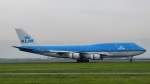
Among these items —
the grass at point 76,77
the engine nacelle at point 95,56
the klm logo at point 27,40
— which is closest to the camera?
the grass at point 76,77

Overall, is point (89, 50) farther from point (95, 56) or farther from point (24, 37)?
point (24, 37)

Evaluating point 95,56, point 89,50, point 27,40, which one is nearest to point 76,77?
point 95,56

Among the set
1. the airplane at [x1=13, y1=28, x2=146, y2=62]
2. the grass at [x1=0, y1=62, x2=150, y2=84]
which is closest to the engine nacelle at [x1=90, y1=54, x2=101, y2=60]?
the airplane at [x1=13, y1=28, x2=146, y2=62]

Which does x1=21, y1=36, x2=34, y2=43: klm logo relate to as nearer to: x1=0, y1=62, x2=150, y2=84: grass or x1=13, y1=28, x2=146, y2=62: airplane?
x1=13, y1=28, x2=146, y2=62: airplane

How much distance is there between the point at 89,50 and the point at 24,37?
2027 centimetres

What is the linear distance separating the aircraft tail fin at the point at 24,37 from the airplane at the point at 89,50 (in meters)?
3.84

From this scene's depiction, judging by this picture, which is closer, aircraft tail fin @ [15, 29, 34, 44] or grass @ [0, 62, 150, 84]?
grass @ [0, 62, 150, 84]

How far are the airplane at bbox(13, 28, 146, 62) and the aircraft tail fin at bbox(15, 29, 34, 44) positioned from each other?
384cm

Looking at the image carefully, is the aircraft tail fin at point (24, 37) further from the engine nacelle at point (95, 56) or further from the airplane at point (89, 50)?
the engine nacelle at point (95, 56)

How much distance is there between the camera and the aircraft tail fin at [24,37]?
116m

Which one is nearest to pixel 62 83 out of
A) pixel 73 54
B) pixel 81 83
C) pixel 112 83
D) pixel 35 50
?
pixel 81 83

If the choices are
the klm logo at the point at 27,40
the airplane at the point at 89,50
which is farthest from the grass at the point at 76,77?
the klm logo at the point at 27,40

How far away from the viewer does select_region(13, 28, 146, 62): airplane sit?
10562 centimetres

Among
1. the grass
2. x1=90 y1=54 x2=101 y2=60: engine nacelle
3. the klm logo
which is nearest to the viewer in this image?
the grass
